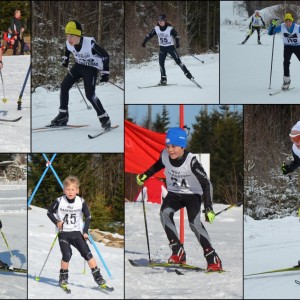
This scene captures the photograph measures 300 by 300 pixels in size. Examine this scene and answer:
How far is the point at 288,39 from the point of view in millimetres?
7570

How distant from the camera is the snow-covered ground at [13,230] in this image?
7.24 m

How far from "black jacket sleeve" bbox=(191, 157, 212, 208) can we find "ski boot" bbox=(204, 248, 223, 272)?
50 cm

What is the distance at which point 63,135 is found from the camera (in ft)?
24.7

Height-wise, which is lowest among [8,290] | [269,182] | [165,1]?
[8,290]

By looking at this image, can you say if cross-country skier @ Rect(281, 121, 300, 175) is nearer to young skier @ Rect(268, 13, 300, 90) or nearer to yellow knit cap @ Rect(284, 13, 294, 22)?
young skier @ Rect(268, 13, 300, 90)

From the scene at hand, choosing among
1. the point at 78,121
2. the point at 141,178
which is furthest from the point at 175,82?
the point at 141,178

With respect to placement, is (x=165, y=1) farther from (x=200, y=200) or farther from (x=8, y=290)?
(x=8, y=290)

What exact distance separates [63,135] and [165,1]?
5.72 feet

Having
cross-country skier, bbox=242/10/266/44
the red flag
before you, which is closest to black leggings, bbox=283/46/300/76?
cross-country skier, bbox=242/10/266/44

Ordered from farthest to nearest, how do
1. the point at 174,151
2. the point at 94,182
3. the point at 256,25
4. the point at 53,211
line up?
1. the point at 256,25
2. the point at 94,182
3. the point at 53,211
4. the point at 174,151

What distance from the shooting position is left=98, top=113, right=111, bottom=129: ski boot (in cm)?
746

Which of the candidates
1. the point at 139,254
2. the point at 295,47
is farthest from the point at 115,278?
the point at 295,47

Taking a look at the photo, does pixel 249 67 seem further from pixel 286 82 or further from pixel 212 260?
pixel 212 260

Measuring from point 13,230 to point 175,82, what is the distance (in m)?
2.15
